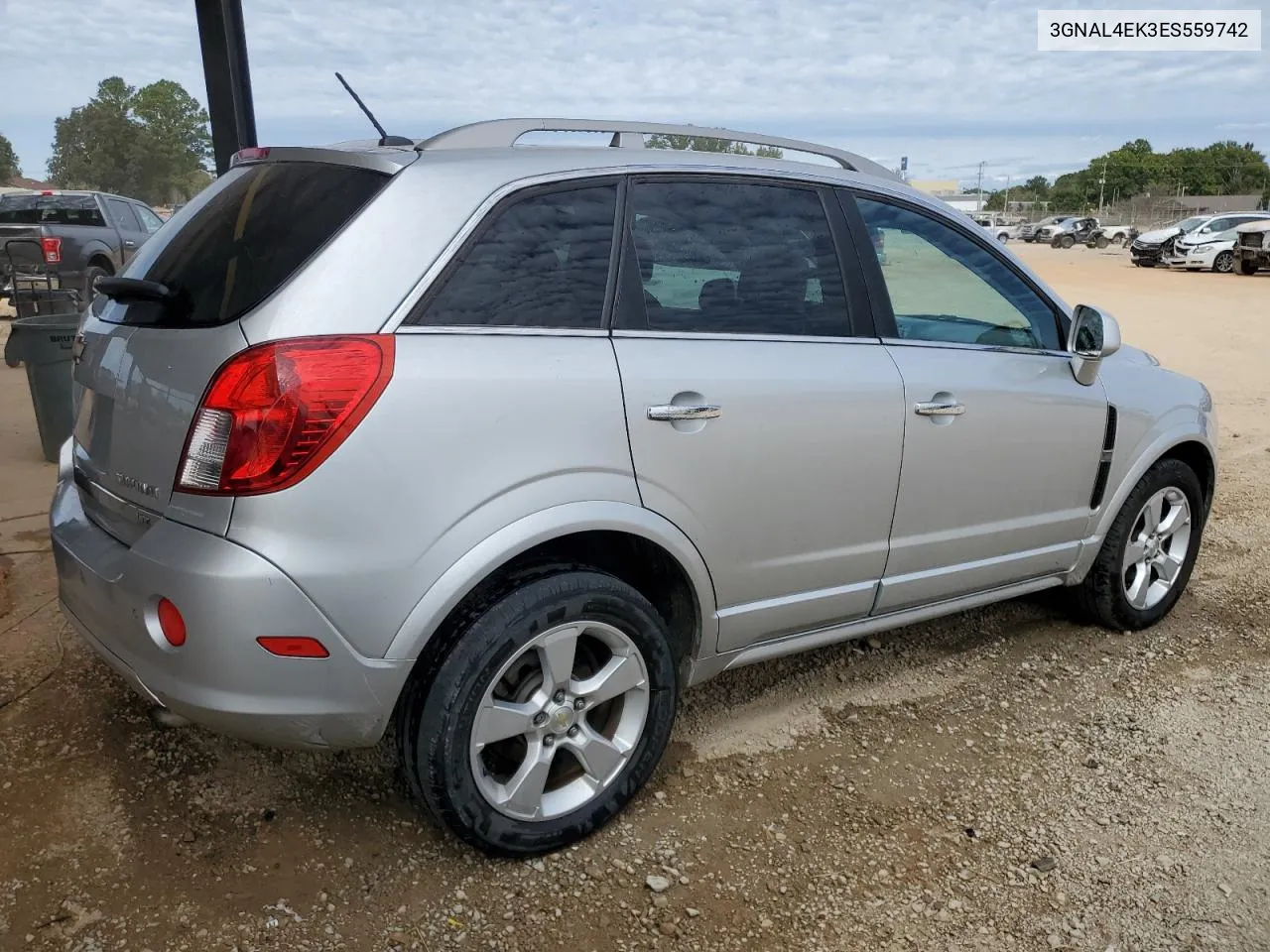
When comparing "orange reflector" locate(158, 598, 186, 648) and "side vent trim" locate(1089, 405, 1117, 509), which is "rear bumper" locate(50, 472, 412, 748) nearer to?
"orange reflector" locate(158, 598, 186, 648)

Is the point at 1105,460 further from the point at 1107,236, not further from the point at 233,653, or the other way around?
the point at 1107,236

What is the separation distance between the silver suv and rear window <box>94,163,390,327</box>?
0.4 inches

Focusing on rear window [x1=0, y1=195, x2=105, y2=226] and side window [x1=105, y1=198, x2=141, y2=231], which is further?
side window [x1=105, y1=198, x2=141, y2=231]

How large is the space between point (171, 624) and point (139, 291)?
82cm

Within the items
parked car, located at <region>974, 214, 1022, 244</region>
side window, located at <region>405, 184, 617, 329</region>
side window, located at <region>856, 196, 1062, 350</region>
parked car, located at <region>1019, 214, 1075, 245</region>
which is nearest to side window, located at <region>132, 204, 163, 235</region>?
side window, located at <region>856, 196, 1062, 350</region>

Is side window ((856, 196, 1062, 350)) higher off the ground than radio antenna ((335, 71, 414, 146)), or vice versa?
radio antenna ((335, 71, 414, 146))

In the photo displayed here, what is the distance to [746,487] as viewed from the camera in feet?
9.21

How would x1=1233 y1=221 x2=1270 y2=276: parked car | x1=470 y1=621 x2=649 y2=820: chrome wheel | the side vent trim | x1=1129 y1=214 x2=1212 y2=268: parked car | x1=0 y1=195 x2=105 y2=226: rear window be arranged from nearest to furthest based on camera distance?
x1=470 y1=621 x2=649 y2=820: chrome wheel
the side vent trim
x1=0 y1=195 x2=105 y2=226: rear window
x1=1233 y1=221 x2=1270 y2=276: parked car
x1=1129 y1=214 x2=1212 y2=268: parked car

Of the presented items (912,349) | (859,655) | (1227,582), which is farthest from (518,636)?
(1227,582)

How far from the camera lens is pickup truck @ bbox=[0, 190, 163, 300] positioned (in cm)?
1342

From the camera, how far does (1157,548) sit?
13.8 ft

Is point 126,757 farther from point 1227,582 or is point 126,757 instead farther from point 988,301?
point 1227,582

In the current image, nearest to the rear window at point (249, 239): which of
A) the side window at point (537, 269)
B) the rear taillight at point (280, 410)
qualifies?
the rear taillight at point (280, 410)

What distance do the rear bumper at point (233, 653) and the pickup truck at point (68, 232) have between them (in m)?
12.6
